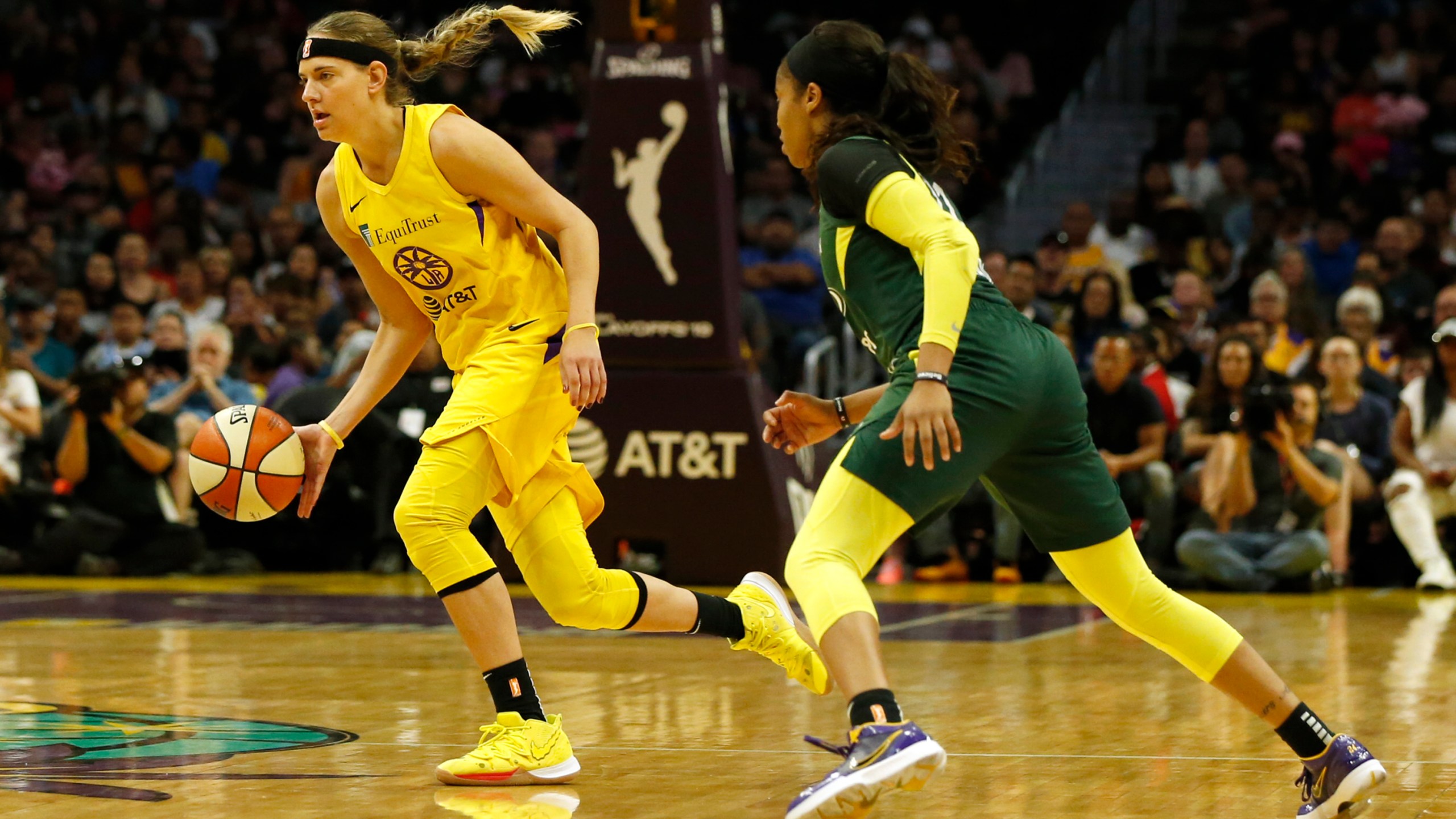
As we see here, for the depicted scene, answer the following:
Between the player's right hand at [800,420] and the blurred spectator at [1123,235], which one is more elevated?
the blurred spectator at [1123,235]

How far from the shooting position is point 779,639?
521 centimetres

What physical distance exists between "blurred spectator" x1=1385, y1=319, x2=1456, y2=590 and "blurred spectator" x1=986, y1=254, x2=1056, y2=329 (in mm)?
2288

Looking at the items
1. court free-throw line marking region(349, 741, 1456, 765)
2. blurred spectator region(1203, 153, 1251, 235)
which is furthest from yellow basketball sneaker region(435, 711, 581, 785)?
blurred spectator region(1203, 153, 1251, 235)

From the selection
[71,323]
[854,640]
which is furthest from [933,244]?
[71,323]

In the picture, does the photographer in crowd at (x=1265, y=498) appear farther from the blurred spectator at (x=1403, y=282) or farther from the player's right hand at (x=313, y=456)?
the player's right hand at (x=313, y=456)

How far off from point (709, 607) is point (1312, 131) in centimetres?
1230

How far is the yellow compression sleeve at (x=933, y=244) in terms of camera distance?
4.02 meters

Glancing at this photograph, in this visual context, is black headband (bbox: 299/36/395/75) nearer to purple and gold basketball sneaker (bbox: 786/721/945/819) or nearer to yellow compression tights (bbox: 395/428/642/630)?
yellow compression tights (bbox: 395/428/642/630)

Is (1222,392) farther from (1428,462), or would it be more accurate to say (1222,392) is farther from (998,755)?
(998,755)

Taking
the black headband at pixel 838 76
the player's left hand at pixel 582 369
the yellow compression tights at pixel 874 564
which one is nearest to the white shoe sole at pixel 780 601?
the player's left hand at pixel 582 369

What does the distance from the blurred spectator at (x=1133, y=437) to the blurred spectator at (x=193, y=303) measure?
6750 millimetres

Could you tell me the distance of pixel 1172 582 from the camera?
437 inches

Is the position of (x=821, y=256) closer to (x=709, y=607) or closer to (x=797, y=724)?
(x=709, y=607)

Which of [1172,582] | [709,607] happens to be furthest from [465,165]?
[1172,582]
